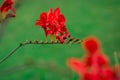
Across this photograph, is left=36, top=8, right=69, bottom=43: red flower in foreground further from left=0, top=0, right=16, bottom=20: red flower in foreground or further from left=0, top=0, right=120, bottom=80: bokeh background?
left=0, top=0, right=120, bottom=80: bokeh background

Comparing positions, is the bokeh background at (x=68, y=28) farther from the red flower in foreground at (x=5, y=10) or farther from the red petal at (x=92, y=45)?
the red petal at (x=92, y=45)

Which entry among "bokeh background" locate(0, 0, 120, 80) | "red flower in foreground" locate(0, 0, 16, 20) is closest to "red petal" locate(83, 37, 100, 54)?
"red flower in foreground" locate(0, 0, 16, 20)

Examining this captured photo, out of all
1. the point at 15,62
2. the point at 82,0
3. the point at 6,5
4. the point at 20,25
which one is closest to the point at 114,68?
the point at 6,5

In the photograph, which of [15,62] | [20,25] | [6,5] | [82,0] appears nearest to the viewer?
[6,5]

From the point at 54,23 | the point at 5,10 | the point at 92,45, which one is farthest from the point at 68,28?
the point at 92,45

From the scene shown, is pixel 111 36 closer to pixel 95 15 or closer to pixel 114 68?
pixel 95 15

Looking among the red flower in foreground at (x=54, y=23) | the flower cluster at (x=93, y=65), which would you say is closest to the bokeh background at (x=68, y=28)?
the red flower in foreground at (x=54, y=23)
